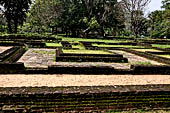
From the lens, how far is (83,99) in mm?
3801

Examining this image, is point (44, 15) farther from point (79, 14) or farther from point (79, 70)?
point (79, 70)

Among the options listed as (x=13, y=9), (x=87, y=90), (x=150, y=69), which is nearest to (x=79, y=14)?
(x=13, y=9)

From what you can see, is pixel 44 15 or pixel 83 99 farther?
pixel 44 15

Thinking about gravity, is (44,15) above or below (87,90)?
above

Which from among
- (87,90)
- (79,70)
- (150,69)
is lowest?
(150,69)

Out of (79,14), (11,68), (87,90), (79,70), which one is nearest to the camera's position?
(87,90)

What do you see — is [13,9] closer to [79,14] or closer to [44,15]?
[44,15]

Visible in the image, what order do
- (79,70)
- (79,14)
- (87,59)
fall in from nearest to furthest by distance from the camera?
(79,70) < (87,59) < (79,14)

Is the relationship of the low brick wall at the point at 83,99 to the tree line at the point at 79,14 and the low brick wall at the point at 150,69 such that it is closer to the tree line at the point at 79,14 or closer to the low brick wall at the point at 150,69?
the low brick wall at the point at 150,69

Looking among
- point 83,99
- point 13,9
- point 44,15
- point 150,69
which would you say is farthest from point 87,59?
point 13,9

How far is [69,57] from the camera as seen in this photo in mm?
10031

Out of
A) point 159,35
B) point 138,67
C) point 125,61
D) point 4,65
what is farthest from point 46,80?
point 159,35

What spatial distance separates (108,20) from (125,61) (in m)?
31.2

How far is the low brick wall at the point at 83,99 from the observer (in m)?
3.56
